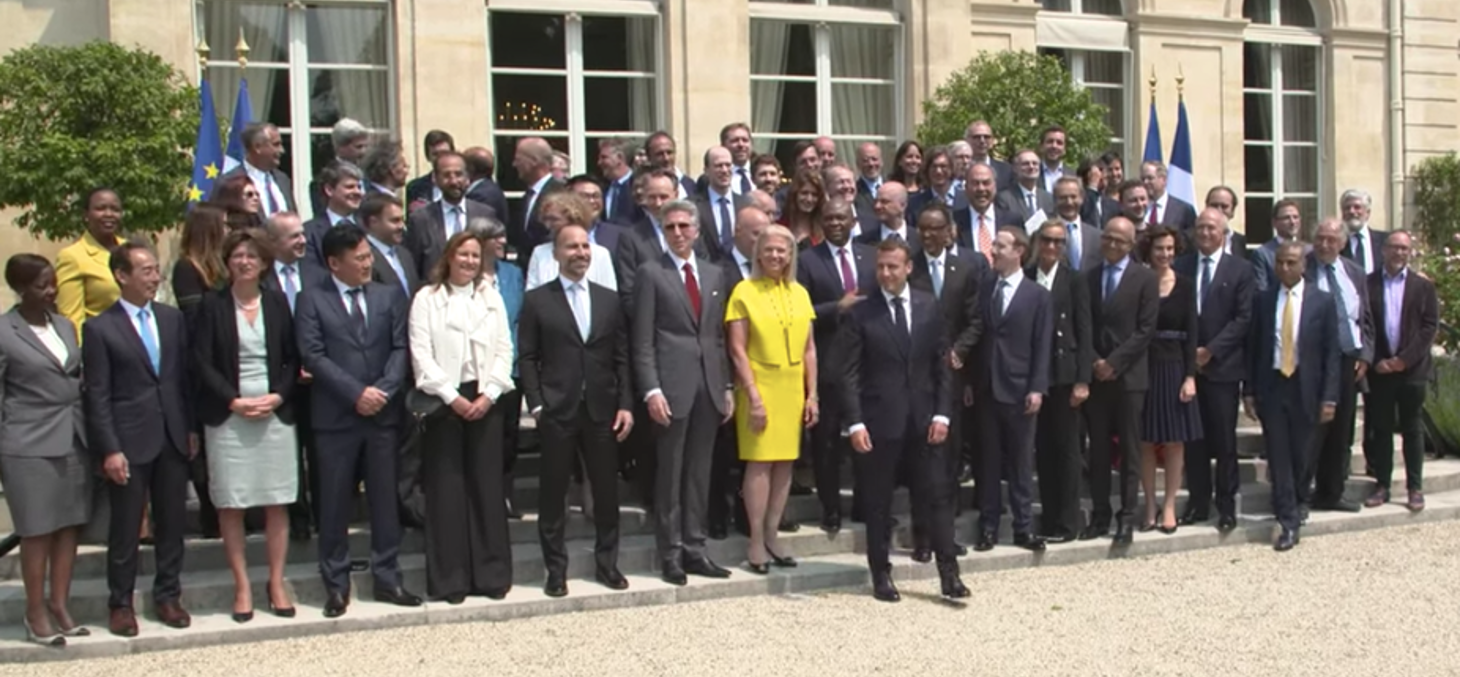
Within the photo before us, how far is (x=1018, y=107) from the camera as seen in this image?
1516 centimetres

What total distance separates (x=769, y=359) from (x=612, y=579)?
1442 mm

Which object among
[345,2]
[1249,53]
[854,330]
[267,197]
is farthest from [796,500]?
[1249,53]

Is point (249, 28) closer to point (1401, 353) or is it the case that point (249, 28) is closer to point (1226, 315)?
point (1226, 315)

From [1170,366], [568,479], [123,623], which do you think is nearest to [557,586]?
[568,479]

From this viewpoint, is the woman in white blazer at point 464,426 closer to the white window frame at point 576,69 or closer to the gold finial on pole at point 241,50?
the gold finial on pole at point 241,50

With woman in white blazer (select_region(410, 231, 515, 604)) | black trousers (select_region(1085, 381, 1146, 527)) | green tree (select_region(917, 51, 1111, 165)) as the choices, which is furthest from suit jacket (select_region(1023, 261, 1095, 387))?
green tree (select_region(917, 51, 1111, 165))

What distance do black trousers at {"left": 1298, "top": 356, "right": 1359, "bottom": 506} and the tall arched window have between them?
9.23 m

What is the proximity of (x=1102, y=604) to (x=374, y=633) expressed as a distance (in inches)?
146

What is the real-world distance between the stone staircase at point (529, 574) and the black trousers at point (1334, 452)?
0.26 metres

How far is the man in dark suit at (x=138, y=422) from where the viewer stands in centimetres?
719

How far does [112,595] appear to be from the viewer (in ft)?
→ 24.1

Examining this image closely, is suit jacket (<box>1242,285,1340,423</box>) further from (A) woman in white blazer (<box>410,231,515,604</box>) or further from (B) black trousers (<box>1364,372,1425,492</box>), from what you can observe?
(A) woman in white blazer (<box>410,231,515,604</box>)

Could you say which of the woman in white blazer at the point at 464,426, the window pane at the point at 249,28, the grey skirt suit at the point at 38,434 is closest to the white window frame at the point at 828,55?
the window pane at the point at 249,28

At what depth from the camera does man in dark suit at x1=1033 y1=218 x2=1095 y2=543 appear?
923cm
